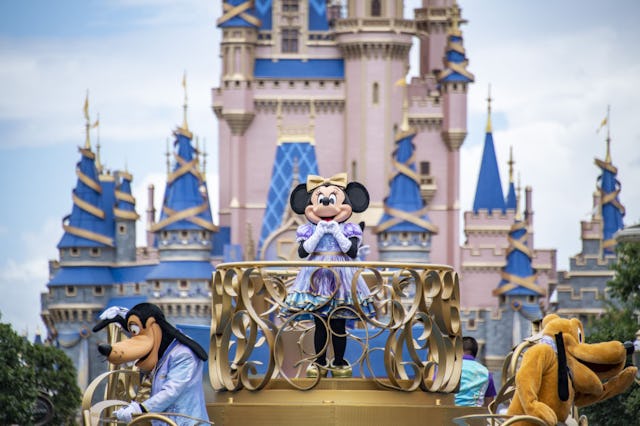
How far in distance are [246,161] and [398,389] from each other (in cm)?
6170

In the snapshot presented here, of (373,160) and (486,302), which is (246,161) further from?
(486,302)

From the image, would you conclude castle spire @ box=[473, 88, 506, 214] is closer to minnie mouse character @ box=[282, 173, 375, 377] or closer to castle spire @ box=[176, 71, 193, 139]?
castle spire @ box=[176, 71, 193, 139]

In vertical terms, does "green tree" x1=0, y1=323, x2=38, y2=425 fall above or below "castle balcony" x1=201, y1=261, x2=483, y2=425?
below

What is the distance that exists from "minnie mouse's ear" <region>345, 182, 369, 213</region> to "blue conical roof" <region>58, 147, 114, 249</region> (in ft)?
188

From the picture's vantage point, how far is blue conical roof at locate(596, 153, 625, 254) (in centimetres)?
7006

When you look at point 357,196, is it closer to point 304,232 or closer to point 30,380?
point 304,232

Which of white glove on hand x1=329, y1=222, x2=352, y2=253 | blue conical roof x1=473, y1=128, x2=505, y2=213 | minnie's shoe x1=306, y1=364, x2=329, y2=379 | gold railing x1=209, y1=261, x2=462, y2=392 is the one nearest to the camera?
gold railing x1=209, y1=261, x2=462, y2=392

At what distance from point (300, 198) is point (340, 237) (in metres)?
0.44

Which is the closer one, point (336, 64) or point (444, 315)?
point (444, 315)

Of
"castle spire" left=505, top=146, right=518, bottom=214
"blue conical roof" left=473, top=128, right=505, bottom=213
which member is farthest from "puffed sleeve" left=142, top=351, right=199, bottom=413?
"castle spire" left=505, top=146, right=518, bottom=214

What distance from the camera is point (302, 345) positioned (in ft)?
45.0

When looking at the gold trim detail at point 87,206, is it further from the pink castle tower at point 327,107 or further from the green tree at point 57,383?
the green tree at point 57,383

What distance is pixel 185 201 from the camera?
227 feet

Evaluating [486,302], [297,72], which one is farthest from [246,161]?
[486,302]
